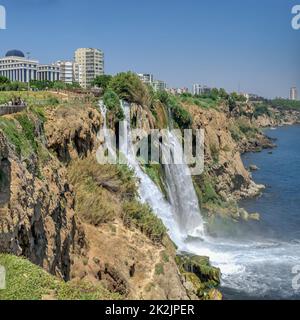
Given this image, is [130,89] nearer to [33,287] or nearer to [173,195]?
[173,195]

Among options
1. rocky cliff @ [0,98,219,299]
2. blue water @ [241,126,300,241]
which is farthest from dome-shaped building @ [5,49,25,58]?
rocky cliff @ [0,98,219,299]

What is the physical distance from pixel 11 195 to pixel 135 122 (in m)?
19.5

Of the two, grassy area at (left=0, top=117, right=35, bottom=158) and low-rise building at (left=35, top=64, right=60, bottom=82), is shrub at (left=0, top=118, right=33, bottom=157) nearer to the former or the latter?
grassy area at (left=0, top=117, right=35, bottom=158)

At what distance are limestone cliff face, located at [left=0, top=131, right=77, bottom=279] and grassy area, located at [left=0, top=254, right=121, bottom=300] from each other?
924 mm

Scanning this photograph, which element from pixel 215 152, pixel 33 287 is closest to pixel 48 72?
pixel 215 152

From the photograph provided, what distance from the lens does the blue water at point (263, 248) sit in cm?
2489

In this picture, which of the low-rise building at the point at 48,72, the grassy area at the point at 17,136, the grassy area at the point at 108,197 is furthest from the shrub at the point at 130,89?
the low-rise building at the point at 48,72

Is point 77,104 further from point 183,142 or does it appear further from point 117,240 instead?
point 183,142

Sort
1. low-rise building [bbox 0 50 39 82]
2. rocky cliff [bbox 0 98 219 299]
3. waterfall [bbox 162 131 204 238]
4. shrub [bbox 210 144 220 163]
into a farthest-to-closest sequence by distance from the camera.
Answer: low-rise building [bbox 0 50 39 82], shrub [bbox 210 144 220 163], waterfall [bbox 162 131 204 238], rocky cliff [bbox 0 98 219 299]

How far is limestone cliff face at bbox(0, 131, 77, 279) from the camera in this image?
41.9ft

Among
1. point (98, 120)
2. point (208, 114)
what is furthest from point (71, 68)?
point (98, 120)

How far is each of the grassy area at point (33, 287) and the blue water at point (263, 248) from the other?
1444 cm

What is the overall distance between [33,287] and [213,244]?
22579 mm

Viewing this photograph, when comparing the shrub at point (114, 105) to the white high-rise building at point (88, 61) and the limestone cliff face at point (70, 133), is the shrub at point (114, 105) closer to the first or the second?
the limestone cliff face at point (70, 133)
